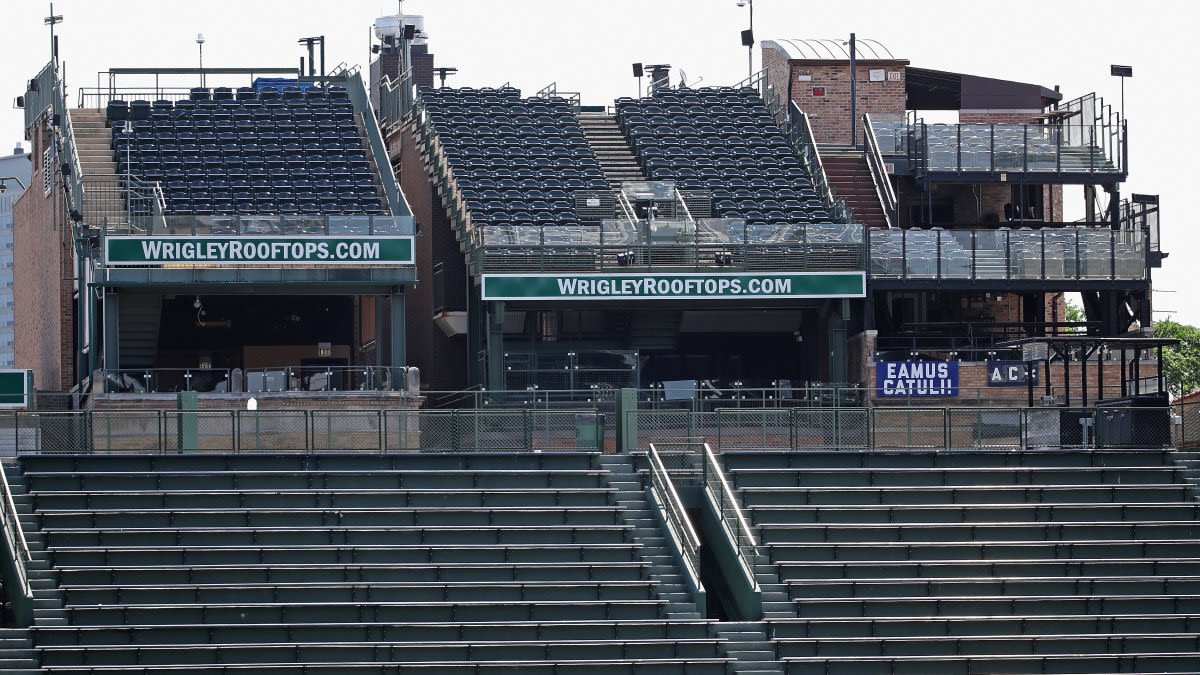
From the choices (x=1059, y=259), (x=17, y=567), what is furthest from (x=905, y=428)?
(x=17, y=567)

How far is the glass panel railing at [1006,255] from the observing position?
153 ft

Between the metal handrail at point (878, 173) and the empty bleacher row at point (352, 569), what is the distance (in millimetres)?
15813

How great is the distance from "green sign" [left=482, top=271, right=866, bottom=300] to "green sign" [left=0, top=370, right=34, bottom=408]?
9.12m

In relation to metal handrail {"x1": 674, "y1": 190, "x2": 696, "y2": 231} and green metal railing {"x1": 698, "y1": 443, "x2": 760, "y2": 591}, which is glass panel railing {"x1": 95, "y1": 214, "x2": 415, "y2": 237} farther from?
green metal railing {"x1": 698, "y1": 443, "x2": 760, "y2": 591}

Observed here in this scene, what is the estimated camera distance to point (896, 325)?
48.7m

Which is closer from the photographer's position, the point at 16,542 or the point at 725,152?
the point at 16,542

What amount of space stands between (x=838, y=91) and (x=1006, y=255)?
29.6ft

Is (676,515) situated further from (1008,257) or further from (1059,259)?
(1059,259)

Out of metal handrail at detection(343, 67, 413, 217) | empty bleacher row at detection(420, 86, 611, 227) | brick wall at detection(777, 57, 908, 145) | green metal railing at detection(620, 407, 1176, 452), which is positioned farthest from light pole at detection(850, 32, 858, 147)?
green metal railing at detection(620, 407, 1176, 452)

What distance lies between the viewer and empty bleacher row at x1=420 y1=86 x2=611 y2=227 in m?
48.2

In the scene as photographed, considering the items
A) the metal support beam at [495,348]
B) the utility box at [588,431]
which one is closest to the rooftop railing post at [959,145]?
the metal support beam at [495,348]

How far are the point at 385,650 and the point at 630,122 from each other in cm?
2442

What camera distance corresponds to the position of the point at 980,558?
115ft

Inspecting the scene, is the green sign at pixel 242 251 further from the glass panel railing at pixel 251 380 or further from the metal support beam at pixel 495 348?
the metal support beam at pixel 495 348
